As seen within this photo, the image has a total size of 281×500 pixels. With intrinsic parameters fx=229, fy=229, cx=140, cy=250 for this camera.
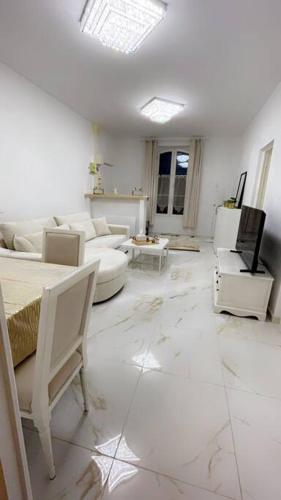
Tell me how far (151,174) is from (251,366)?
544cm

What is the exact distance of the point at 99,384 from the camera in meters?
1.51

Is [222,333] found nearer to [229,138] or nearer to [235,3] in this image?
[235,3]

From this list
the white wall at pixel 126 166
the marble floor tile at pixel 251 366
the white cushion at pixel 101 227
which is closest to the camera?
the marble floor tile at pixel 251 366

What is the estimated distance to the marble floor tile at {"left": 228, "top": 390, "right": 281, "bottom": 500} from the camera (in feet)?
3.33

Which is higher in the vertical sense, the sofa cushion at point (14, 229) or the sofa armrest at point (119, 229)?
the sofa cushion at point (14, 229)

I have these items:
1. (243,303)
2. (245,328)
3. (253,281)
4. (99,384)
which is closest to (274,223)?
(253,281)

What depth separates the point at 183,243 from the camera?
5496mm

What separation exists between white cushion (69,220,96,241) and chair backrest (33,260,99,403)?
2728mm

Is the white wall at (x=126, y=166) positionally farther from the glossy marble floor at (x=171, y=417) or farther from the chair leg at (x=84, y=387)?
the chair leg at (x=84, y=387)

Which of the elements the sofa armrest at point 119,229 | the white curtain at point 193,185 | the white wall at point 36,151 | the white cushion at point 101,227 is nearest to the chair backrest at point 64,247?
the white wall at point 36,151

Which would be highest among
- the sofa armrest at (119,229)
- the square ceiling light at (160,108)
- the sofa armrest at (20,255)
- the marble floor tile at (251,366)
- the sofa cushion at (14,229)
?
the square ceiling light at (160,108)

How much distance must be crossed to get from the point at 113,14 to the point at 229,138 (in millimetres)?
4701

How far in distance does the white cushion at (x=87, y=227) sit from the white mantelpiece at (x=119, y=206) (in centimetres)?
91

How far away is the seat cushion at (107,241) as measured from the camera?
12.2ft
